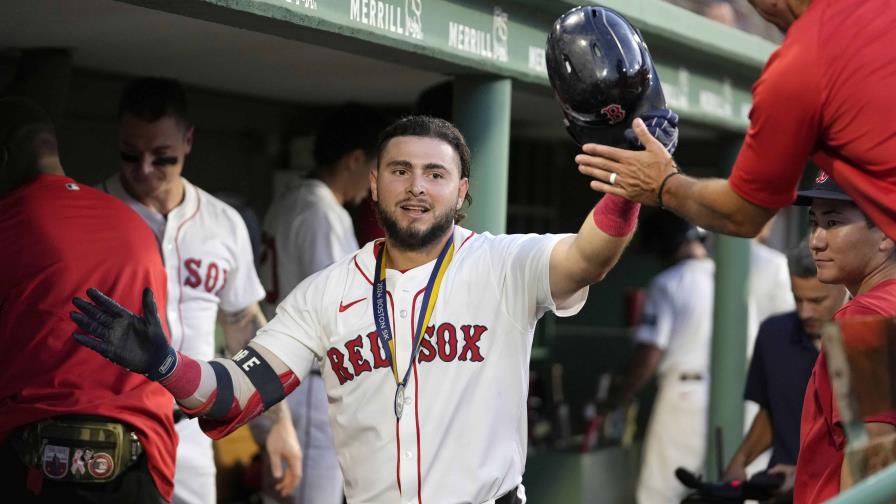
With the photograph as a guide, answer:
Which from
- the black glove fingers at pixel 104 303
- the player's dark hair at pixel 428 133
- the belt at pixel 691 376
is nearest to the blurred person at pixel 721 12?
the belt at pixel 691 376

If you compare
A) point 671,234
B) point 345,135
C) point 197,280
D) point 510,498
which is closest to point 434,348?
point 510,498

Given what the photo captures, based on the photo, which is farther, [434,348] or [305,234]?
[305,234]

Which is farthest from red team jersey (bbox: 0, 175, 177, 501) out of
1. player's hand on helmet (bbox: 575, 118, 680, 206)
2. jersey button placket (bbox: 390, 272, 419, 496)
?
player's hand on helmet (bbox: 575, 118, 680, 206)

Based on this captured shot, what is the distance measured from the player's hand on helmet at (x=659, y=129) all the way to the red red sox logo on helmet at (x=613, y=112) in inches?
1.7

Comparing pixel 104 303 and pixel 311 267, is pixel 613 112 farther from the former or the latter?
pixel 311 267

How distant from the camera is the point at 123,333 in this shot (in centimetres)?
364

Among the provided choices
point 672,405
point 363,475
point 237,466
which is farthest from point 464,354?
point 672,405

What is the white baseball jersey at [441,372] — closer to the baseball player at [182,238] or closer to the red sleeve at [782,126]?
the red sleeve at [782,126]

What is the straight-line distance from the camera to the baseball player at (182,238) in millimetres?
5355

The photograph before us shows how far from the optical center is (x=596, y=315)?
12.6m

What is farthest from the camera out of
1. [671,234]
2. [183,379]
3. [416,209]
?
[671,234]

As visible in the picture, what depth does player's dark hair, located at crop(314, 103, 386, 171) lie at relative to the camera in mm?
6457

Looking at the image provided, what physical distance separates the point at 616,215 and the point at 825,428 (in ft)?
2.46

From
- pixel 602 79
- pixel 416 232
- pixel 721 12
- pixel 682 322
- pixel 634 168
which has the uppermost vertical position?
pixel 721 12
